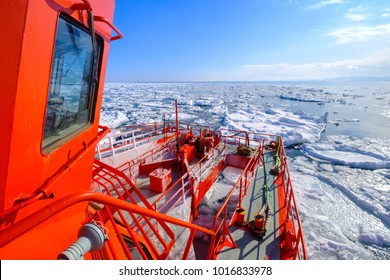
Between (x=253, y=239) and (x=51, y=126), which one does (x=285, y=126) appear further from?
(x=51, y=126)

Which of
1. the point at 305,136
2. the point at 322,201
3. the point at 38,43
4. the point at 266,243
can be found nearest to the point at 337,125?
the point at 305,136

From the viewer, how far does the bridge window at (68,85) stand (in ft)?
4.54

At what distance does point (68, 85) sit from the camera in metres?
1.58

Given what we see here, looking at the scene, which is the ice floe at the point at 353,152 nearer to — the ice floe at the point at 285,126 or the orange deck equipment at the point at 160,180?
the ice floe at the point at 285,126

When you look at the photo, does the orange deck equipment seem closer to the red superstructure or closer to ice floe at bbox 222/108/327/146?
the red superstructure

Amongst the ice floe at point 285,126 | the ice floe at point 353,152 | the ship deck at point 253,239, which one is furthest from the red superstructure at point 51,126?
the ice floe at point 285,126

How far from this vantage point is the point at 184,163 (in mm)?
6348

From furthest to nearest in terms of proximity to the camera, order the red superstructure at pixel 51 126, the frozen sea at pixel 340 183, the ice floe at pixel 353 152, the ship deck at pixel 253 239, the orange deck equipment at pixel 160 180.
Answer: the ice floe at pixel 353 152 → the frozen sea at pixel 340 183 → the orange deck equipment at pixel 160 180 → the ship deck at pixel 253 239 → the red superstructure at pixel 51 126

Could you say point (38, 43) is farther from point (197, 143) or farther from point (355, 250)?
point (355, 250)

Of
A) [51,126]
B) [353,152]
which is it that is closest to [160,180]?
[51,126]

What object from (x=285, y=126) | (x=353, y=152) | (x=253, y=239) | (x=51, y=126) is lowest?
A: (x=253, y=239)

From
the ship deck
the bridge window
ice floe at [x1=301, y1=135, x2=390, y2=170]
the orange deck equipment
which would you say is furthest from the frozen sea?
the bridge window

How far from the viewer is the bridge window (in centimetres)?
138
